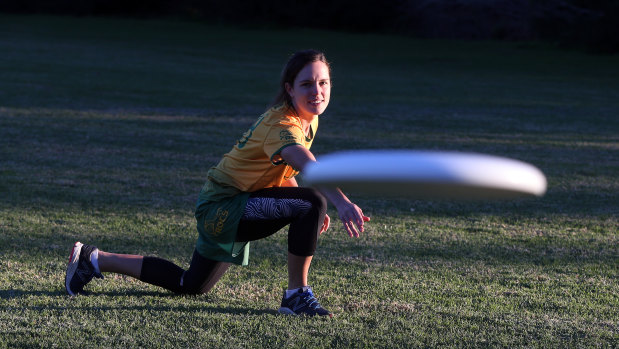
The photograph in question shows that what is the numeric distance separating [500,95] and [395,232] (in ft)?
44.7

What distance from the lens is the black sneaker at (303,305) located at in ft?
12.4

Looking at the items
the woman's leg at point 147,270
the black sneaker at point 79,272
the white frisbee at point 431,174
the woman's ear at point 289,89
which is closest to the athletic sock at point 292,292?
the woman's leg at point 147,270

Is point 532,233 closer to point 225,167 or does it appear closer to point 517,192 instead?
point 225,167

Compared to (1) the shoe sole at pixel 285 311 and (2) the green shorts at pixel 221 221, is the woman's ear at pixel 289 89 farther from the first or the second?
(1) the shoe sole at pixel 285 311

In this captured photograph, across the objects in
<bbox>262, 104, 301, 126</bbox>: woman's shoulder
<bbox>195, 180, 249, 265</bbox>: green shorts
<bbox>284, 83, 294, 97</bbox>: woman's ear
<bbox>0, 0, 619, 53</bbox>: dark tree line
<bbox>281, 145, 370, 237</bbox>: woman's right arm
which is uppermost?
<bbox>284, 83, 294, 97</bbox>: woman's ear

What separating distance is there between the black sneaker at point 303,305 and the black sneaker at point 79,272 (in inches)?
41.0

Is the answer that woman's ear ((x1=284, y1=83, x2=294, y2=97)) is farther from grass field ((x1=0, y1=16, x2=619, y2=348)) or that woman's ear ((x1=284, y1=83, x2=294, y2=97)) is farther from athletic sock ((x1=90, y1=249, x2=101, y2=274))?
athletic sock ((x1=90, y1=249, x2=101, y2=274))

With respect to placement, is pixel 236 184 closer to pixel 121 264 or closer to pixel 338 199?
pixel 338 199

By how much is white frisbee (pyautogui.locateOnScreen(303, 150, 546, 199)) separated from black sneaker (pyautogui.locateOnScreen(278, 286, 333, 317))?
1229mm

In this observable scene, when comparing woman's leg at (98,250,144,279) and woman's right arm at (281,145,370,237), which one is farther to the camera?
woman's leg at (98,250,144,279)

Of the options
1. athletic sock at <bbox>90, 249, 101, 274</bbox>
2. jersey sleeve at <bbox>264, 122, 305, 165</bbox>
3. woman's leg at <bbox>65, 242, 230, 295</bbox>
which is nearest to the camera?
jersey sleeve at <bbox>264, 122, 305, 165</bbox>

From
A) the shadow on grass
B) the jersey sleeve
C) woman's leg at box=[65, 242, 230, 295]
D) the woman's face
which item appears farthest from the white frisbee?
woman's leg at box=[65, 242, 230, 295]

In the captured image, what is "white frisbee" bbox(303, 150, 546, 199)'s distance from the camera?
2.36 meters

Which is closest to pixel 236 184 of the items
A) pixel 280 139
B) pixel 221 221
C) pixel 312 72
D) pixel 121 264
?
pixel 221 221
